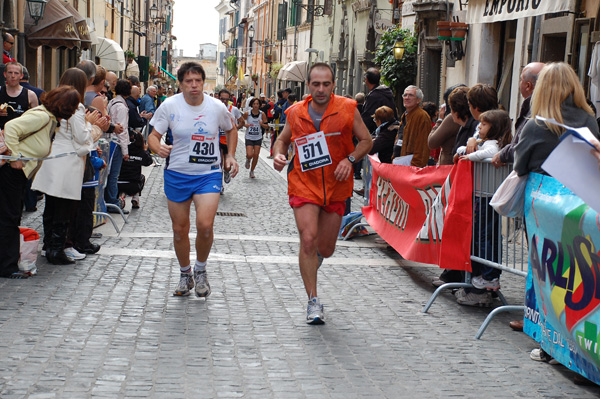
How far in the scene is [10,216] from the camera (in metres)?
7.87

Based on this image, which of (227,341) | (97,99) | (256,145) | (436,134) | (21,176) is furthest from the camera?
→ (256,145)

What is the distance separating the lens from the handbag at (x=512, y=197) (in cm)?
601

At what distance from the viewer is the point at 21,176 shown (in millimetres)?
7957

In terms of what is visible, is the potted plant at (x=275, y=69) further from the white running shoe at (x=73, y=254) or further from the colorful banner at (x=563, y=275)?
the colorful banner at (x=563, y=275)

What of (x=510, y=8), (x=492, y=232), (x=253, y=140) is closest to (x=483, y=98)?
(x=492, y=232)

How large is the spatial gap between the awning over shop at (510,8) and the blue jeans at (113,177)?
5.51 meters

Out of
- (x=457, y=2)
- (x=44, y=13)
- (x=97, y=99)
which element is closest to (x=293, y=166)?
(x=97, y=99)

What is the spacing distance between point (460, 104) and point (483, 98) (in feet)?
1.91

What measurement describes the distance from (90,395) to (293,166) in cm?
266

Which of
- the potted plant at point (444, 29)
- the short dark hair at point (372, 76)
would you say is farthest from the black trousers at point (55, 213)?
the potted plant at point (444, 29)

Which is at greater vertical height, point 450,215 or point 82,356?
point 450,215

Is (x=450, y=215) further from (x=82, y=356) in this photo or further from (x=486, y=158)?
(x=82, y=356)

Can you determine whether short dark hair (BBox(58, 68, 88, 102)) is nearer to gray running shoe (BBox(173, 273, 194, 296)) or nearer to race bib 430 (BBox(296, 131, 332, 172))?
gray running shoe (BBox(173, 273, 194, 296))

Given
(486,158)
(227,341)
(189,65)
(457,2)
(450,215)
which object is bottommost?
(227,341)
